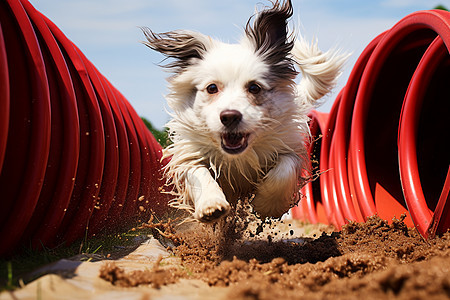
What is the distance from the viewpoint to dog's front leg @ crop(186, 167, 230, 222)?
3002 mm

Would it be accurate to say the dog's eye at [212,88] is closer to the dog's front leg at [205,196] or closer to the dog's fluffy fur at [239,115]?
the dog's fluffy fur at [239,115]

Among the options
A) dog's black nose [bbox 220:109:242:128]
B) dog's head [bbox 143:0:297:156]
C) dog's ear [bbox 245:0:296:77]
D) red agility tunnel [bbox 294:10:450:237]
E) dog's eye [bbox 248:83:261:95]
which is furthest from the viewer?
red agility tunnel [bbox 294:10:450:237]

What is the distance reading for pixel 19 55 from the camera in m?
3.12

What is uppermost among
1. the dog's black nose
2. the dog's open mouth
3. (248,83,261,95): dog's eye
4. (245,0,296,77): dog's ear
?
(245,0,296,77): dog's ear

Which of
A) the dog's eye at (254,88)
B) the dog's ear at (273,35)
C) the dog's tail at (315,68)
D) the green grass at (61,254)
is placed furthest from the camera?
the dog's tail at (315,68)

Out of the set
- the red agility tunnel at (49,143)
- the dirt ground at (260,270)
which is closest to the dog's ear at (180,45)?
the red agility tunnel at (49,143)

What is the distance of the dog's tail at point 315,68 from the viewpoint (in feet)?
16.3

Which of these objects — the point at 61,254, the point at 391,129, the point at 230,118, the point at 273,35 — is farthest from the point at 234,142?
the point at 391,129

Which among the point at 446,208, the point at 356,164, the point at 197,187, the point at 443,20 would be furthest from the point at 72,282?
the point at 356,164

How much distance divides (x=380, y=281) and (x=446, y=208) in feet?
5.58

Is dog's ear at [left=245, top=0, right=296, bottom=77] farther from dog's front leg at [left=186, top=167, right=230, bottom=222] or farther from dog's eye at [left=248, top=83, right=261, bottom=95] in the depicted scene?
dog's front leg at [left=186, top=167, right=230, bottom=222]

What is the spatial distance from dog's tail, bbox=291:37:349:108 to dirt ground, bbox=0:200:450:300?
63.7 inches

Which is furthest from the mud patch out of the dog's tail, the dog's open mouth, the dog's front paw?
the dog's tail

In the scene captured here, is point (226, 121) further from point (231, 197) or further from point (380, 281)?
point (380, 281)
